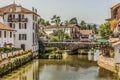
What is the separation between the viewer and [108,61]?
172ft

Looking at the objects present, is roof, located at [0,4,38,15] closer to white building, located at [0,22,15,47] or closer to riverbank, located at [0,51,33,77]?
white building, located at [0,22,15,47]

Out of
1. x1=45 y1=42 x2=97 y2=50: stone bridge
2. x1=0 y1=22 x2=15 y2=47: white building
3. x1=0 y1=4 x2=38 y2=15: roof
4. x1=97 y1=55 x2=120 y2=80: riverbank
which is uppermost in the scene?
x1=0 y1=4 x2=38 y2=15: roof

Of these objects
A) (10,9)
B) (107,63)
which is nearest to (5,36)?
(10,9)

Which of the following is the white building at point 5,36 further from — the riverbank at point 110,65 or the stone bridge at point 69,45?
the riverbank at point 110,65

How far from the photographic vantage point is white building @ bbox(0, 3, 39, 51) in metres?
73.1

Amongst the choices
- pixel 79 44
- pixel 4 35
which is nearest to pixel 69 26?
pixel 79 44

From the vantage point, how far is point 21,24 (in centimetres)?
7388

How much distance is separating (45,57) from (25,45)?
550cm

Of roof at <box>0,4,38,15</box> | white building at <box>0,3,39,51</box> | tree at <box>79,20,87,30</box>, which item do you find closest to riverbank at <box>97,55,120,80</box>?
white building at <box>0,3,39,51</box>

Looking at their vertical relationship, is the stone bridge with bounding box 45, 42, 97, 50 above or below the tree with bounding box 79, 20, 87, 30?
below

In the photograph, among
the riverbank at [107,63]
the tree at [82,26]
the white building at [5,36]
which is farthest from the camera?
the tree at [82,26]

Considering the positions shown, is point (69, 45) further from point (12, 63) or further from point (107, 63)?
point (12, 63)

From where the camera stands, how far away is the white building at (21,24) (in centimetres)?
7306

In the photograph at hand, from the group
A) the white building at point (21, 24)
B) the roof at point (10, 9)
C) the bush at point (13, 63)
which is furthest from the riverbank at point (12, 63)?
the roof at point (10, 9)
